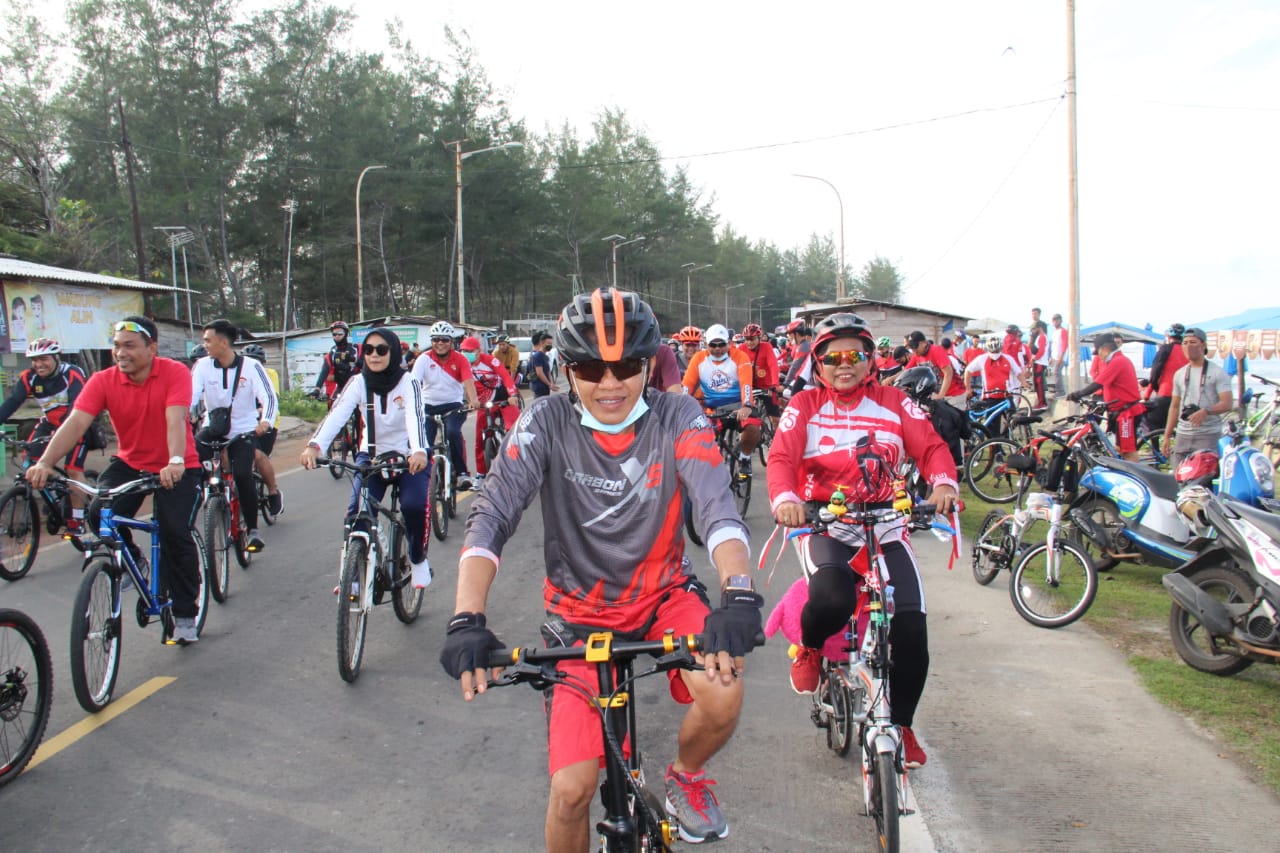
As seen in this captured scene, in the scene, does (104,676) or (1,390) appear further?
(1,390)

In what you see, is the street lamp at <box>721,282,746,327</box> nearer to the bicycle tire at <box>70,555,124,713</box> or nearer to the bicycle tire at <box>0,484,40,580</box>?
the bicycle tire at <box>0,484,40,580</box>

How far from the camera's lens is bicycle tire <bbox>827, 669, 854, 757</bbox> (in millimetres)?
3840

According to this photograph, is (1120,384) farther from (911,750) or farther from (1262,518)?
(911,750)

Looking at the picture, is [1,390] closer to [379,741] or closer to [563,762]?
[379,741]

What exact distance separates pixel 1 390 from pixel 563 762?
15484mm

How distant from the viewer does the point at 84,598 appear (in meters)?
4.54

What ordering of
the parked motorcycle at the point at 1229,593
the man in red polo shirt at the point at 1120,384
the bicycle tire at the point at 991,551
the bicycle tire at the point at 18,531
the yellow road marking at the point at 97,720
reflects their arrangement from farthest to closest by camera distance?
the man in red polo shirt at the point at 1120,384 → the bicycle tire at the point at 18,531 → the bicycle tire at the point at 991,551 → the parked motorcycle at the point at 1229,593 → the yellow road marking at the point at 97,720

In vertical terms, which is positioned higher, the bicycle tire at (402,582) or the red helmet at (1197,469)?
the red helmet at (1197,469)

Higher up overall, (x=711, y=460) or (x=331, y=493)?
(x=711, y=460)

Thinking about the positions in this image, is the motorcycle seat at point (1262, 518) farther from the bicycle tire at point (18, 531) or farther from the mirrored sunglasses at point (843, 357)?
the bicycle tire at point (18, 531)

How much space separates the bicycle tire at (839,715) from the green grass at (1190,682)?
68.6 inches

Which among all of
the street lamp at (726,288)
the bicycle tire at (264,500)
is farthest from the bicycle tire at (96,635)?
the street lamp at (726,288)

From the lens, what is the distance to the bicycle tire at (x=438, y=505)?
8648 mm

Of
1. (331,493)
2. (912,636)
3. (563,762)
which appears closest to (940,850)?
(912,636)
